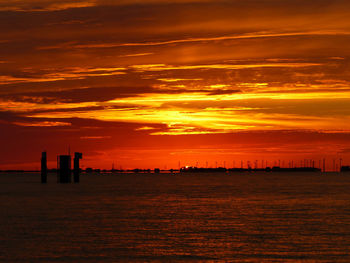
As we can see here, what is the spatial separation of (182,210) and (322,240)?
3372cm

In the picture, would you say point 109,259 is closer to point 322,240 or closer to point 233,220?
point 322,240

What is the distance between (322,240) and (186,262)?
1464cm

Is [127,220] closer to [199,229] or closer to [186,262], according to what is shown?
[199,229]

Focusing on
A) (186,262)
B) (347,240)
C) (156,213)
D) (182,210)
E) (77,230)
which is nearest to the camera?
(186,262)

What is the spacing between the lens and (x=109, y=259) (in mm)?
40906

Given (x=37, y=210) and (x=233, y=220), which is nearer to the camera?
(x=233, y=220)

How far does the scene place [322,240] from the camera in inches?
1946

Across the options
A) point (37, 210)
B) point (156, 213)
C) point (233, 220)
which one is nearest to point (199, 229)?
point (233, 220)

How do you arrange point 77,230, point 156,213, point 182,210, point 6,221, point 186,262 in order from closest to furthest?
1. point 186,262
2. point 77,230
3. point 6,221
4. point 156,213
5. point 182,210

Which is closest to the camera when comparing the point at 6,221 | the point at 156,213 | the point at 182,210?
the point at 6,221

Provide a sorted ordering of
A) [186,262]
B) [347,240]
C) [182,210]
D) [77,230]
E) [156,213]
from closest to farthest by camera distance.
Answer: [186,262] → [347,240] → [77,230] → [156,213] → [182,210]

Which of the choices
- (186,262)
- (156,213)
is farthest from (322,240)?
(156,213)

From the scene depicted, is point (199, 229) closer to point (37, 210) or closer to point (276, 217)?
point (276, 217)

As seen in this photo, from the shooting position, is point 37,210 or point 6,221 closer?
point 6,221
